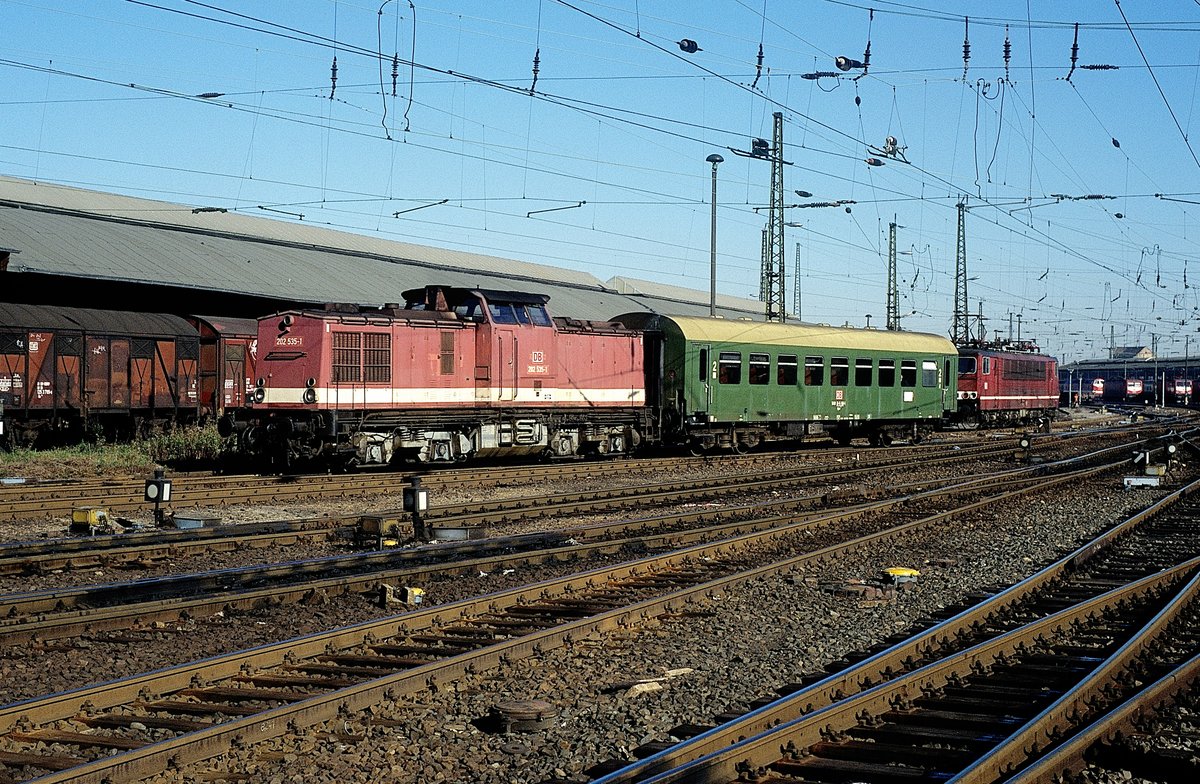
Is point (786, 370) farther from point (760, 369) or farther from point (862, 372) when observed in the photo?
point (862, 372)

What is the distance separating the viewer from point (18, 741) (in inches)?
239

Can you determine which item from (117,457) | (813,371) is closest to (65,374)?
(117,457)

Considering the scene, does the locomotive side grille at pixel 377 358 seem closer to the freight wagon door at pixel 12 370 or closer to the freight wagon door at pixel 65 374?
the freight wagon door at pixel 12 370

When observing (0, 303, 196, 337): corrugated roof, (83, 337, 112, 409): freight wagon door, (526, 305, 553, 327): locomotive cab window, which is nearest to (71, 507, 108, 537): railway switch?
(526, 305, 553, 327): locomotive cab window

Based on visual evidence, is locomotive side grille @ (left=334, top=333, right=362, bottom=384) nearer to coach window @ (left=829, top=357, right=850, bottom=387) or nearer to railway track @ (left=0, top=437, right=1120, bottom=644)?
railway track @ (left=0, top=437, right=1120, bottom=644)

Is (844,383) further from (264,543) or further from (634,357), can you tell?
(264,543)

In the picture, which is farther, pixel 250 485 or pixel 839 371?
pixel 839 371

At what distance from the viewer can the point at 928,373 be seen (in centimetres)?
3581

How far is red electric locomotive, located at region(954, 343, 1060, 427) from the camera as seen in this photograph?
4391 centimetres

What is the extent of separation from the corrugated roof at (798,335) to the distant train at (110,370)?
35.3 ft

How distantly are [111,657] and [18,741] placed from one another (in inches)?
75.6

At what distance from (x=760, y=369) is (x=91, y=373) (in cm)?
1672

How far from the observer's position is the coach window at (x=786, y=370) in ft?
97.3

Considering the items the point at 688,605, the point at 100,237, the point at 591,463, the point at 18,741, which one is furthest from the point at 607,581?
the point at 100,237
